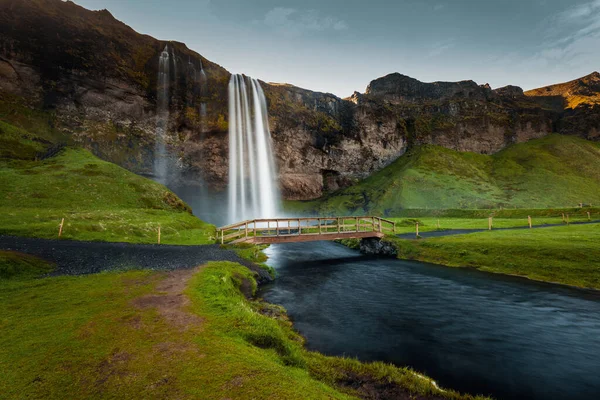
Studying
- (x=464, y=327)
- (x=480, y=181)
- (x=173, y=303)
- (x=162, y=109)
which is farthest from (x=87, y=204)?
(x=480, y=181)

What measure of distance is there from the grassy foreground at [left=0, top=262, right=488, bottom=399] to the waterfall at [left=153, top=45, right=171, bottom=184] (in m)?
73.5

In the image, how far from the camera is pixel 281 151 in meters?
106

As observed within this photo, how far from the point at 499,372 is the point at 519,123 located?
181314 millimetres

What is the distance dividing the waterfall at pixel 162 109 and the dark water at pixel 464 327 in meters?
70.8

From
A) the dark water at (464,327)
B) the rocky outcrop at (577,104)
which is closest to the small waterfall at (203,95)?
the dark water at (464,327)

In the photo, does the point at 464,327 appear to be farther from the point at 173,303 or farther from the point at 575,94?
the point at 575,94

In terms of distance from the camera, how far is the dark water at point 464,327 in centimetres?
983

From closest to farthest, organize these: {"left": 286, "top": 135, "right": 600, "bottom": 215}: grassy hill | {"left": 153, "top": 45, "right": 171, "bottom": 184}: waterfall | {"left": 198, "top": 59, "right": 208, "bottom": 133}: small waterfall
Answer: {"left": 153, "top": 45, "right": 171, "bottom": 184}: waterfall → {"left": 198, "top": 59, "right": 208, "bottom": 133}: small waterfall → {"left": 286, "top": 135, "right": 600, "bottom": 215}: grassy hill

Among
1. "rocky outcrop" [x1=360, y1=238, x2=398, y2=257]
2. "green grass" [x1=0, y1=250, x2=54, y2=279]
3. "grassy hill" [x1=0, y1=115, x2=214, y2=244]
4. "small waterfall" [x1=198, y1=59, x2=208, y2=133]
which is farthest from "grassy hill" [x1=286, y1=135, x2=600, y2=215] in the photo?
"green grass" [x1=0, y1=250, x2=54, y2=279]

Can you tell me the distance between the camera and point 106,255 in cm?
2031

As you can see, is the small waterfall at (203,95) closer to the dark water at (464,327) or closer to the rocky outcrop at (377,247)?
the rocky outcrop at (377,247)

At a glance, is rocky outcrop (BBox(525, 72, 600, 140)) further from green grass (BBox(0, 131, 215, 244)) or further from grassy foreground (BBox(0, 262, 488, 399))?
grassy foreground (BBox(0, 262, 488, 399))

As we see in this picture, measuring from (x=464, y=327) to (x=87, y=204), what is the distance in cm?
4647

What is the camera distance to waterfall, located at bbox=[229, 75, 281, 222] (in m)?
88.9
